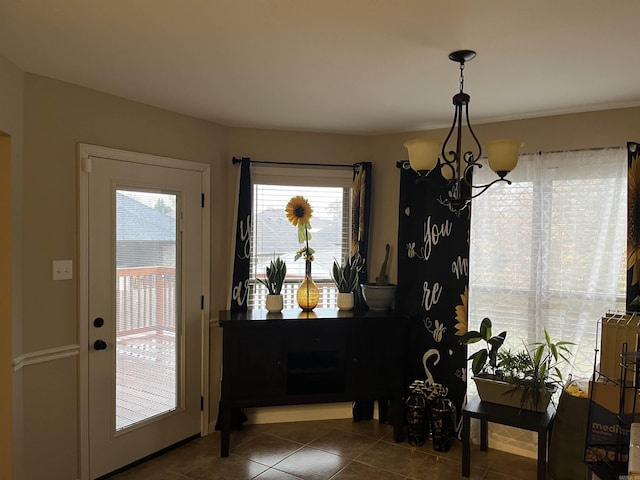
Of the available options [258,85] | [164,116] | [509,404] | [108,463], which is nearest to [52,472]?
[108,463]

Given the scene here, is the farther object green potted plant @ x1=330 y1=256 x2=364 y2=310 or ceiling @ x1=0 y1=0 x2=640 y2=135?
green potted plant @ x1=330 y1=256 x2=364 y2=310

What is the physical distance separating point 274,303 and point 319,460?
1.11m

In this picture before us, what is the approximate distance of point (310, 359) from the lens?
3621 millimetres

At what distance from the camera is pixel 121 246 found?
9.60ft

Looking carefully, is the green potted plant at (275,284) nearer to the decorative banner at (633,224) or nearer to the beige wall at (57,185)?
the beige wall at (57,185)

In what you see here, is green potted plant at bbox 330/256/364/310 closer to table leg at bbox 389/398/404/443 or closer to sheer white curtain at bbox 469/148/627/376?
table leg at bbox 389/398/404/443

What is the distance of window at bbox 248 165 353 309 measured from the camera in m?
3.73

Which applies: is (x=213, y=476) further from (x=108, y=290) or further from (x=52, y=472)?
(x=108, y=290)

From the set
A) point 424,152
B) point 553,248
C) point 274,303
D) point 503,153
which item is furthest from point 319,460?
point 503,153

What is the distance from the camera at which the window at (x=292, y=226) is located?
12.2ft

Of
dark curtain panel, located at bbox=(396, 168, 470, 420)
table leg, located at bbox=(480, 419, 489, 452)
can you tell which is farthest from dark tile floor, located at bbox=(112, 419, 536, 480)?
dark curtain panel, located at bbox=(396, 168, 470, 420)

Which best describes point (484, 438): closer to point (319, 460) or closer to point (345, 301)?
point (319, 460)

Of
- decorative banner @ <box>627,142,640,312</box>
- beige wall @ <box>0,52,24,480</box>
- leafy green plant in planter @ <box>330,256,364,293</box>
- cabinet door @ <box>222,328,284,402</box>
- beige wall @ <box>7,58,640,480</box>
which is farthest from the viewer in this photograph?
leafy green plant in planter @ <box>330,256,364,293</box>

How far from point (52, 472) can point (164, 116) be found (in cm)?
222
